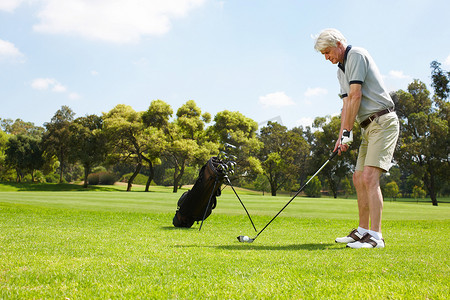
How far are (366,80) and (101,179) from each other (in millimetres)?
65801

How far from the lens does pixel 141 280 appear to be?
2723 millimetres

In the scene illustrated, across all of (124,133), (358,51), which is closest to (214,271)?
(358,51)

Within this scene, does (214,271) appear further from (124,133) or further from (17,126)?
(17,126)

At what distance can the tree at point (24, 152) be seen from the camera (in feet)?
187

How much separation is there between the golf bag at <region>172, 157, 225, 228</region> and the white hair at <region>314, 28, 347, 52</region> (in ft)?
9.17

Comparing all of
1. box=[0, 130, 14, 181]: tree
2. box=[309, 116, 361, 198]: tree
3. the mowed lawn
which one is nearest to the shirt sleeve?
the mowed lawn

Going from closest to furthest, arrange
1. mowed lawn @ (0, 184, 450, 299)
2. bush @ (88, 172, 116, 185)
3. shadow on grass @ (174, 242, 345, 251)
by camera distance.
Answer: mowed lawn @ (0, 184, 450, 299) → shadow on grass @ (174, 242, 345, 251) → bush @ (88, 172, 116, 185)

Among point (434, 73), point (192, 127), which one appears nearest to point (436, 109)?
point (434, 73)

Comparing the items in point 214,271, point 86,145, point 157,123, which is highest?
point 157,123

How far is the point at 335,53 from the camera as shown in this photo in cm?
516

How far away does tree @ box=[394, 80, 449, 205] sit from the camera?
44.1m

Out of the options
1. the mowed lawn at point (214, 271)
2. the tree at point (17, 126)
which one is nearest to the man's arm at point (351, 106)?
the mowed lawn at point (214, 271)

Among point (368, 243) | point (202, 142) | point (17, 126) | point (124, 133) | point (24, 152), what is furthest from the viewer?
point (17, 126)

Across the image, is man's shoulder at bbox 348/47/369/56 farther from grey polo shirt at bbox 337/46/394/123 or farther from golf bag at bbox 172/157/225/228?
golf bag at bbox 172/157/225/228
